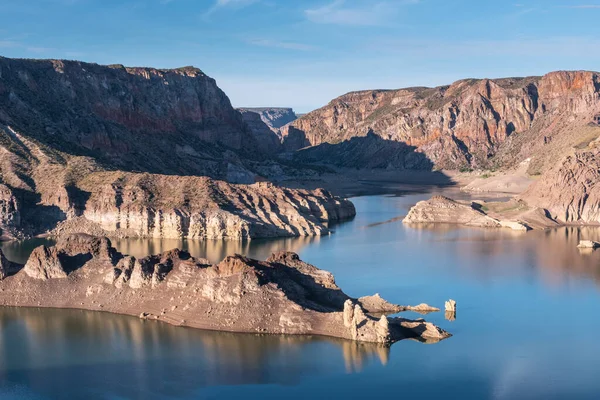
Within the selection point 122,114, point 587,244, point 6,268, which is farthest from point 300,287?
point 122,114

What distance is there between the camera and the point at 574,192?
328 ft

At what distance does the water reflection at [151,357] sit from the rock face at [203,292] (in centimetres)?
103

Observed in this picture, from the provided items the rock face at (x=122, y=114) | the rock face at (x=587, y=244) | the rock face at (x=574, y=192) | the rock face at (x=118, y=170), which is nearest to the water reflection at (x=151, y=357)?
the rock face at (x=118, y=170)

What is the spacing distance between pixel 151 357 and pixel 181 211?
152ft

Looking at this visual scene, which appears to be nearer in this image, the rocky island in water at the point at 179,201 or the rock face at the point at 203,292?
the rock face at the point at 203,292

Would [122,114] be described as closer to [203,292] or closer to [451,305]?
[203,292]

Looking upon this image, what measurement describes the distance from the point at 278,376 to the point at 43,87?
11383cm

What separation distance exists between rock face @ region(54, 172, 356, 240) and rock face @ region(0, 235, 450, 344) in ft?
94.2

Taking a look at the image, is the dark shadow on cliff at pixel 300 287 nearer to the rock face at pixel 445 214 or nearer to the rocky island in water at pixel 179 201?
the rocky island in water at pixel 179 201

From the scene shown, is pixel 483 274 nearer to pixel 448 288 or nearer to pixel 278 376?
pixel 448 288

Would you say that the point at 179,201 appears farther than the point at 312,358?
Yes

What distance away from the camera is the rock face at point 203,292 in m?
46.8

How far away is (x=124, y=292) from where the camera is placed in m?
53.6

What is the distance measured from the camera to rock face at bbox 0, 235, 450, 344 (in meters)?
46.8
